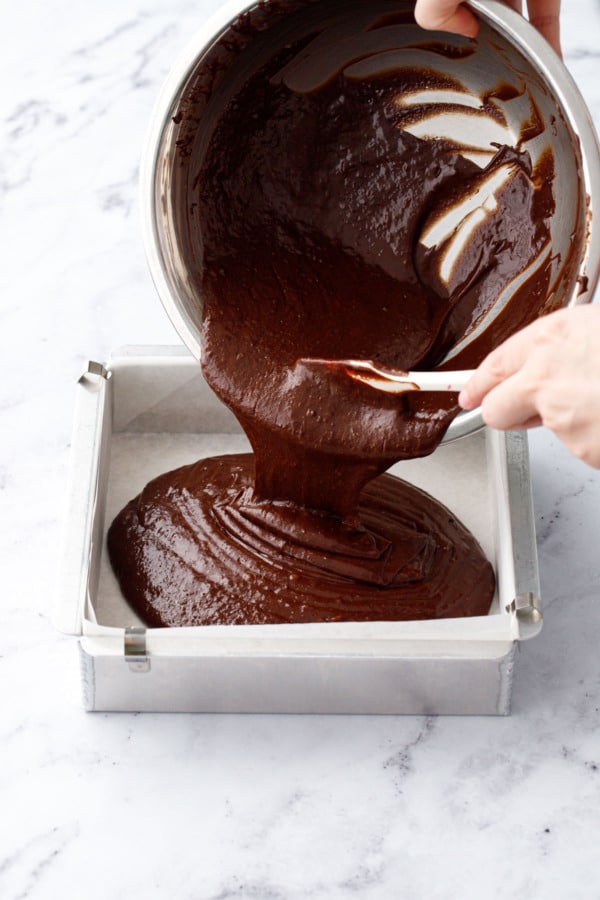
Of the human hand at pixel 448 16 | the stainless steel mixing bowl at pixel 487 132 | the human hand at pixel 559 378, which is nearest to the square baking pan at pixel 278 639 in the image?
the stainless steel mixing bowl at pixel 487 132

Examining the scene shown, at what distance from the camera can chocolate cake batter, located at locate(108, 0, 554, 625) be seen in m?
2.40

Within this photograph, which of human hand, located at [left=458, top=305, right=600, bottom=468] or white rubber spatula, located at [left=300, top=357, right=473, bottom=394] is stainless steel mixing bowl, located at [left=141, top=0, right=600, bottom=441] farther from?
human hand, located at [left=458, top=305, right=600, bottom=468]

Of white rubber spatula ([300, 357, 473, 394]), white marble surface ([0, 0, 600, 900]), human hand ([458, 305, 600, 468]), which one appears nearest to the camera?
human hand ([458, 305, 600, 468])

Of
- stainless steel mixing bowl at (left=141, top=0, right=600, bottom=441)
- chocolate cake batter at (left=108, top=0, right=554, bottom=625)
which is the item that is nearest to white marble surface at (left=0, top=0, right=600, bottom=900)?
chocolate cake batter at (left=108, top=0, right=554, bottom=625)

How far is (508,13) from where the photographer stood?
215 centimetres

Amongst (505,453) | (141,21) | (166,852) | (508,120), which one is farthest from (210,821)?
(141,21)

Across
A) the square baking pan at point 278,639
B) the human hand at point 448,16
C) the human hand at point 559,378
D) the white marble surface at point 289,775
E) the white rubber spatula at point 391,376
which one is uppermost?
the human hand at point 448,16

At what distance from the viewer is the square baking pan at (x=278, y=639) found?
239 cm

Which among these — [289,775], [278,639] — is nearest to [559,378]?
[278,639]

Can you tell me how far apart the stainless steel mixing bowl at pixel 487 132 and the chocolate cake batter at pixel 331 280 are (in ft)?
0.07

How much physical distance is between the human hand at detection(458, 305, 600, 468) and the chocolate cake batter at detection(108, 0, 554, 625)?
0.38 meters

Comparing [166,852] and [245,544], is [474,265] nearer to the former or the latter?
[245,544]

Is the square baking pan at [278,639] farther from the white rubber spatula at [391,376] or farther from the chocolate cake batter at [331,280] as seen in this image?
the white rubber spatula at [391,376]

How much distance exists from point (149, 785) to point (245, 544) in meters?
0.47
